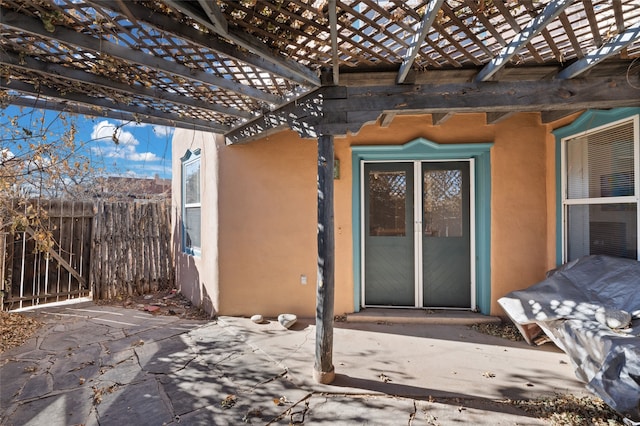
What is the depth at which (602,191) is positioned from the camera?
10.2 feet

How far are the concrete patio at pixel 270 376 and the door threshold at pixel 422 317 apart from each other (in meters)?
0.06

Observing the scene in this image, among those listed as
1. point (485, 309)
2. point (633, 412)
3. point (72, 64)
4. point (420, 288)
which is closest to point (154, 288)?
point (72, 64)

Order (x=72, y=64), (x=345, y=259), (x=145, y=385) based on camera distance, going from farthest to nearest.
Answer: (x=345, y=259) < (x=145, y=385) < (x=72, y=64)

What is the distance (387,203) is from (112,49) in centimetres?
336

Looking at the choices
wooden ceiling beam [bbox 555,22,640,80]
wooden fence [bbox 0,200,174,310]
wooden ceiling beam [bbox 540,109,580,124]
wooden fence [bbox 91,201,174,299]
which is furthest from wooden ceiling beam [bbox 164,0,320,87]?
wooden fence [bbox 91,201,174,299]

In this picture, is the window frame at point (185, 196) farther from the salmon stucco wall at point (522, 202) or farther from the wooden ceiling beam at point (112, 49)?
the salmon stucco wall at point (522, 202)

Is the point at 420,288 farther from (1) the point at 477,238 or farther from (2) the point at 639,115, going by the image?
(2) the point at 639,115

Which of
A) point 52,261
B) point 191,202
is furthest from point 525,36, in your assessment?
point 52,261

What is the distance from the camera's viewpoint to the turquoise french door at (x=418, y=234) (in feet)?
13.5

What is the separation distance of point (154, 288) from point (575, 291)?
6.28m

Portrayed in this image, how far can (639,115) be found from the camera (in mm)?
2684

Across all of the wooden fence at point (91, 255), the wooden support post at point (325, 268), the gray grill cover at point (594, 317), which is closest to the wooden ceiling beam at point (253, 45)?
the wooden support post at point (325, 268)

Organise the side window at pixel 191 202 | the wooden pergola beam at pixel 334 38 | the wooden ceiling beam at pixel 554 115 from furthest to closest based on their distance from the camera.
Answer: the side window at pixel 191 202 < the wooden ceiling beam at pixel 554 115 < the wooden pergola beam at pixel 334 38

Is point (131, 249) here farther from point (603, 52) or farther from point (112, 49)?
point (603, 52)
